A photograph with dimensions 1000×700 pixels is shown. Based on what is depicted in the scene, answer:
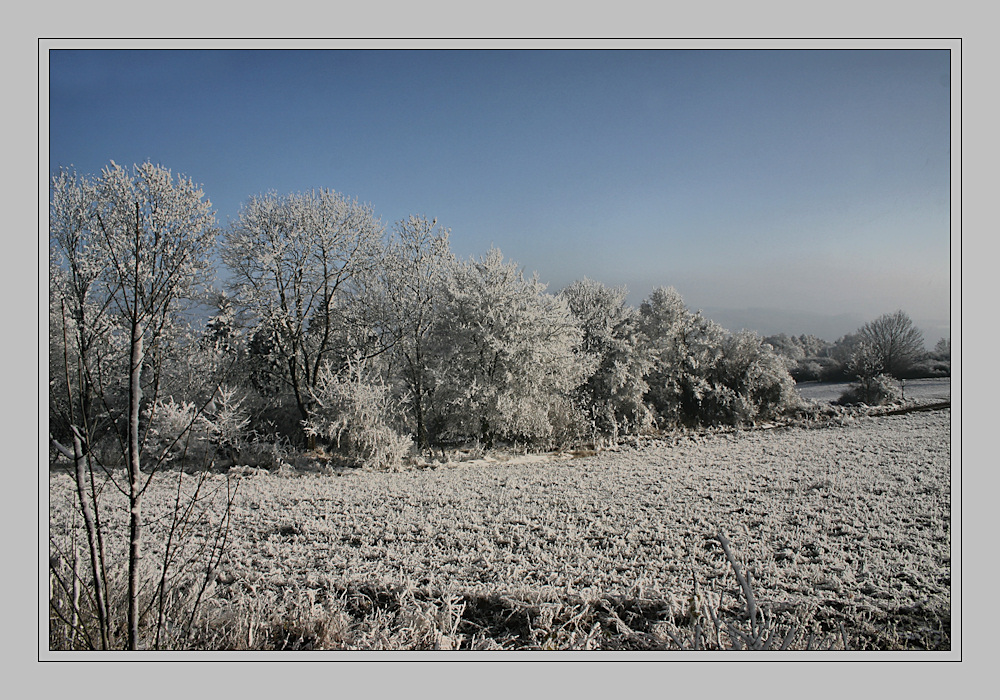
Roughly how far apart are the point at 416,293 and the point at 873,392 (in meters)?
6.37

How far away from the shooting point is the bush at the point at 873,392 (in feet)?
19.4

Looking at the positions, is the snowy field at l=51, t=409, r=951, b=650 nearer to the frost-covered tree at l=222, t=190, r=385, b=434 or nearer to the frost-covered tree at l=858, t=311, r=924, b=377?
the frost-covered tree at l=858, t=311, r=924, b=377

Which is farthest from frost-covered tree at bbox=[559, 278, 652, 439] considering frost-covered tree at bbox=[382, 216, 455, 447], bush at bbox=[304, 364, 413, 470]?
bush at bbox=[304, 364, 413, 470]

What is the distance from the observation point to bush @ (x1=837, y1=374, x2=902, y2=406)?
5906 mm

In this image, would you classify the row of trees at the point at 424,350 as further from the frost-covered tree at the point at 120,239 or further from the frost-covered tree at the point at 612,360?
the frost-covered tree at the point at 120,239

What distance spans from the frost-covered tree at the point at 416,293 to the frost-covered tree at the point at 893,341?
5146 mm

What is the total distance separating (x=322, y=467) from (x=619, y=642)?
16.1 feet

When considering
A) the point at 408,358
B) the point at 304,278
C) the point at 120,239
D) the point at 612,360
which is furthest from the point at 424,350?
the point at 120,239

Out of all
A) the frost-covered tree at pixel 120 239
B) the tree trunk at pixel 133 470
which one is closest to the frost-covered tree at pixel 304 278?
the frost-covered tree at pixel 120 239

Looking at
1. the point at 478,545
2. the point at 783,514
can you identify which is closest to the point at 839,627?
the point at 783,514

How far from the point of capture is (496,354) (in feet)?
23.7

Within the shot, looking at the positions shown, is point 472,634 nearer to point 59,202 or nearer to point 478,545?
point 478,545

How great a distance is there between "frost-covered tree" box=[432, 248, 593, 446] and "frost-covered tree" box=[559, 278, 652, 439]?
2.66 feet

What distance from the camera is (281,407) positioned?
7559mm
